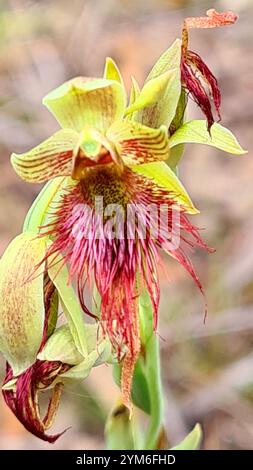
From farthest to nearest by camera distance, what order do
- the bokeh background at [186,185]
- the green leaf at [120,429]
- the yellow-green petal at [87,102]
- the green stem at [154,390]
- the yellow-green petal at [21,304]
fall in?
the bokeh background at [186,185]
the green leaf at [120,429]
the green stem at [154,390]
the yellow-green petal at [21,304]
the yellow-green petal at [87,102]

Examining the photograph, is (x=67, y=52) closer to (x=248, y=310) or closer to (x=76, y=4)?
(x=76, y=4)

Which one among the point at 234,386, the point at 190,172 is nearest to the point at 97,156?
the point at 234,386

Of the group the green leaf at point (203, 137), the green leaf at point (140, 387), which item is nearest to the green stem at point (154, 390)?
the green leaf at point (140, 387)

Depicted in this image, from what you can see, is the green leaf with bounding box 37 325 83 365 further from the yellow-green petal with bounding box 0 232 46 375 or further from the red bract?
the red bract

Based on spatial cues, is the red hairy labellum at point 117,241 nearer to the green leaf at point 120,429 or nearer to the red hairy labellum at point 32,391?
the red hairy labellum at point 32,391

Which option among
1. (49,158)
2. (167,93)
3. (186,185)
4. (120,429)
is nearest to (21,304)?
(49,158)

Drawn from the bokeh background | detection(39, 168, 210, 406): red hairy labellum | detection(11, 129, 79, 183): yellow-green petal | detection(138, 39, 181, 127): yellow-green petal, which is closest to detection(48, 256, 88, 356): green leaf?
detection(39, 168, 210, 406): red hairy labellum

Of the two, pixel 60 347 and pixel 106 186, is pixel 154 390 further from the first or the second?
pixel 106 186

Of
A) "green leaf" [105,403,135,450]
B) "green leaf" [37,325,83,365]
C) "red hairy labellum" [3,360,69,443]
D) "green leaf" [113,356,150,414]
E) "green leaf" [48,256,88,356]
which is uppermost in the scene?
"green leaf" [48,256,88,356]
